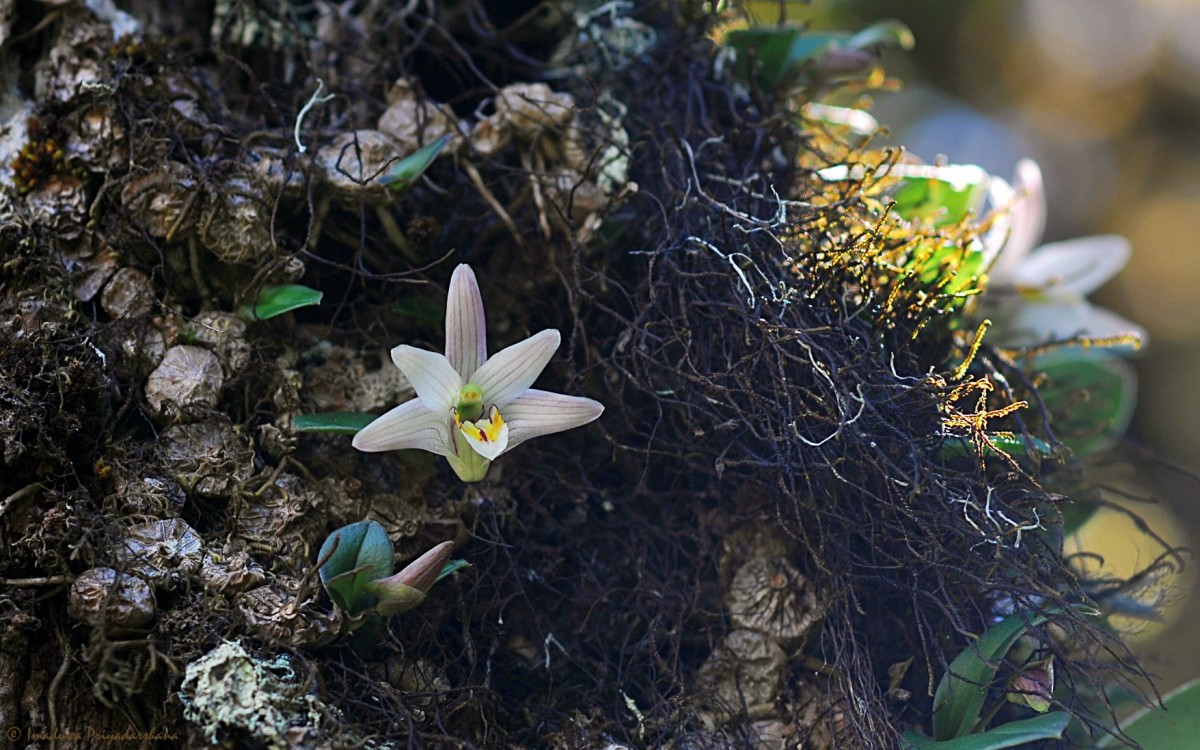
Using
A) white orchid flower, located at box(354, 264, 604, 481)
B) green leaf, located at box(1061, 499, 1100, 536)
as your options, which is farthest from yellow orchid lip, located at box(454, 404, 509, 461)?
green leaf, located at box(1061, 499, 1100, 536)

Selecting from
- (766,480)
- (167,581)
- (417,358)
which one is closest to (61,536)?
(167,581)

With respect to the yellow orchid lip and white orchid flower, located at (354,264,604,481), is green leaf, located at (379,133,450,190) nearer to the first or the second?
white orchid flower, located at (354,264,604,481)

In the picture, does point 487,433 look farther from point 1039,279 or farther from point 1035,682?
point 1039,279

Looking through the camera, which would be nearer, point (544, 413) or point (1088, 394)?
point (544, 413)

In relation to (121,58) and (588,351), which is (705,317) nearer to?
(588,351)

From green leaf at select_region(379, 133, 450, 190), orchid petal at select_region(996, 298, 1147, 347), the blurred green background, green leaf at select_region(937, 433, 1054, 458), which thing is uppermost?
green leaf at select_region(379, 133, 450, 190)

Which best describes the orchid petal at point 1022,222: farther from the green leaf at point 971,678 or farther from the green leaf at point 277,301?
the green leaf at point 277,301

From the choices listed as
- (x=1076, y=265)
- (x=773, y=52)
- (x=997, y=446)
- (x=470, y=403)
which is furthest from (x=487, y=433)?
(x=1076, y=265)
